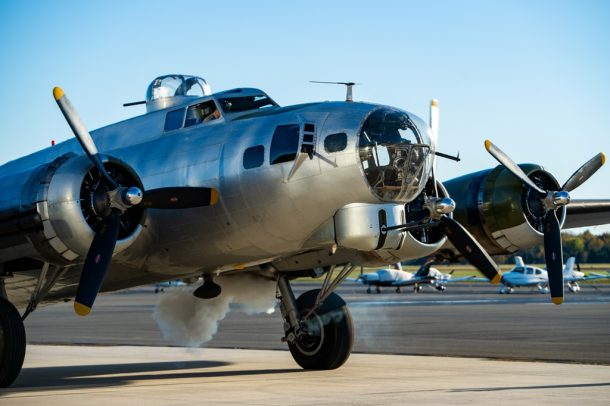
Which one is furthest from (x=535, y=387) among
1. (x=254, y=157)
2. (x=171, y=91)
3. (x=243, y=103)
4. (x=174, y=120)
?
(x=171, y=91)

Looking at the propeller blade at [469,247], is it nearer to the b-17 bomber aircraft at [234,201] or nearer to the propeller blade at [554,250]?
the b-17 bomber aircraft at [234,201]

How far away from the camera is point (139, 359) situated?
21859mm

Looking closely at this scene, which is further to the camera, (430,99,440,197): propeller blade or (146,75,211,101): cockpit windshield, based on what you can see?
(146,75,211,101): cockpit windshield

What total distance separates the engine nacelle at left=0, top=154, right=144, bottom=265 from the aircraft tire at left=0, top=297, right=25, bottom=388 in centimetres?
94

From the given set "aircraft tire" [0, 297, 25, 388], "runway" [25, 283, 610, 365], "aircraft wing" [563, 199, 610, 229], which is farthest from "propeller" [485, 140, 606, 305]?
"aircraft tire" [0, 297, 25, 388]

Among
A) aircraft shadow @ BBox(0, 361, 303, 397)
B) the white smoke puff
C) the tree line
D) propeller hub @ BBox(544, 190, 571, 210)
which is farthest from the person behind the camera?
the tree line

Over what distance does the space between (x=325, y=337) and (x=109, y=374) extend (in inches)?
166

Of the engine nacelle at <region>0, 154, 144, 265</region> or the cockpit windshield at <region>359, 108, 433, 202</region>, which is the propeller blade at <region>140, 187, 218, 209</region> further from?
the cockpit windshield at <region>359, 108, 433, 202</region>

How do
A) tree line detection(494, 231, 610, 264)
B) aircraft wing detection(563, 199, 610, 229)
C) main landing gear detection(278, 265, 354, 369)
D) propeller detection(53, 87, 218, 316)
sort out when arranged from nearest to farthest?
propeller detection(53, 87, 218, 316) → main landing gear detection(278, 265, 354, 369) → aircraft wing detection(563, 199, 610, 229) → tree line detection(494, 231, 610, 264)

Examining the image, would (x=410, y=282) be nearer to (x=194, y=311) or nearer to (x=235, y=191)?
(x=194, y=311)

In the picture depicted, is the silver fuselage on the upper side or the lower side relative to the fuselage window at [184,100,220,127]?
lower

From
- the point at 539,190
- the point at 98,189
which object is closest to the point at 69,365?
the point at 98,189

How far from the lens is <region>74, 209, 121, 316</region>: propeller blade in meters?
13.7

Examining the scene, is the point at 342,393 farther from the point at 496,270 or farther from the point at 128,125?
the point at 128,125
